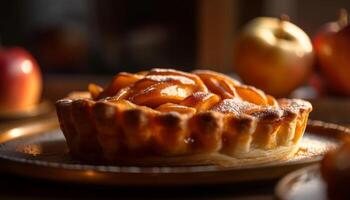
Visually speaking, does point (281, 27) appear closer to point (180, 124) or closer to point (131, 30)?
point (180, 124)

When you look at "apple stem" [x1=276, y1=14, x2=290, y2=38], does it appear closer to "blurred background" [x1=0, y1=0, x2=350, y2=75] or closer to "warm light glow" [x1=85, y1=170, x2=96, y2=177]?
"warm light glow" [x1=85, y1=170, x2=96, y2=177]

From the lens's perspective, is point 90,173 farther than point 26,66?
No

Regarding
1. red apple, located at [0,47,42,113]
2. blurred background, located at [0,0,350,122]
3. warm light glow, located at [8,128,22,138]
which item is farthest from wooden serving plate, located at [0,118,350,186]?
blurred background, located at [0,0,350,122]

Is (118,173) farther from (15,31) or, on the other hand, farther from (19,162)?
(15,31)

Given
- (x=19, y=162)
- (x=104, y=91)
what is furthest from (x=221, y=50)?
(x=19, y=162)

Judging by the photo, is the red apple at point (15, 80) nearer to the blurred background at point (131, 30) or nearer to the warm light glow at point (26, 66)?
the warm light glow at point (26, 66)

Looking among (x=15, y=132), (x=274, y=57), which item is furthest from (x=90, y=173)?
(x=274, y=57)
